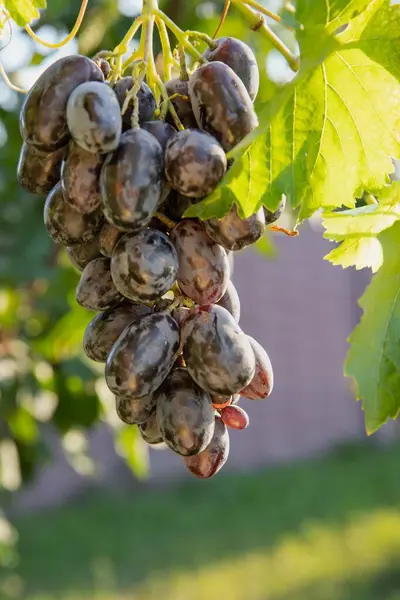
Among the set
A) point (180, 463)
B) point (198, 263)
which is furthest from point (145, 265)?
point (180, 463)

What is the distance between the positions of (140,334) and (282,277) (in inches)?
296

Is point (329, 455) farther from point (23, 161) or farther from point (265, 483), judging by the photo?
point (23, 161)

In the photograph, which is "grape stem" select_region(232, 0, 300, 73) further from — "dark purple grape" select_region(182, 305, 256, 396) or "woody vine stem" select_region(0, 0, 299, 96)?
"dark purple grape" select_region(182, 305, 256, 396)

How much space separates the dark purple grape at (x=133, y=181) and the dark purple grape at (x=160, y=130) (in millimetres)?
22

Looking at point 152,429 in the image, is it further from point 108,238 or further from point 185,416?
point 108,238

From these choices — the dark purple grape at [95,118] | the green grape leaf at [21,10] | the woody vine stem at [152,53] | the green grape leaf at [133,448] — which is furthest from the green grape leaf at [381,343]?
the green grape leaf at [133,448]

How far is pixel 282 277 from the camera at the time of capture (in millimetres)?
8156

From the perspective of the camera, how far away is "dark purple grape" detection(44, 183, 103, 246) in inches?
28.8

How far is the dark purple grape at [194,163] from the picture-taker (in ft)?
2.18

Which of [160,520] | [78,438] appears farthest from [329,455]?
[78,438]

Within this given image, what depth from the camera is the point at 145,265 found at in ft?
2.23

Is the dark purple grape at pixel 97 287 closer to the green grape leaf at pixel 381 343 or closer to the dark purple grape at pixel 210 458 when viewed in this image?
the dark purple grape at pixel 210 458

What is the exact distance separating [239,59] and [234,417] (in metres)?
0.34

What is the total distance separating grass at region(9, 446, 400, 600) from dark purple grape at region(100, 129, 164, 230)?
13.2 ft
